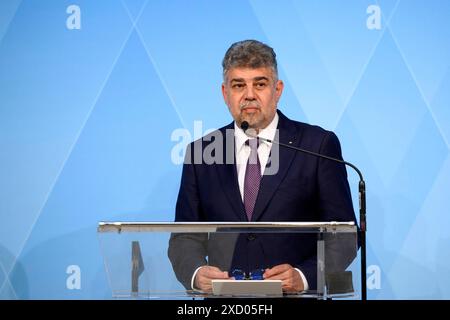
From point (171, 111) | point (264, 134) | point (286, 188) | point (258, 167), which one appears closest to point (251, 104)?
point (264, 134)

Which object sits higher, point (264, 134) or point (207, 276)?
point (264, 134)

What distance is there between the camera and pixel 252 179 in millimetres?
4547

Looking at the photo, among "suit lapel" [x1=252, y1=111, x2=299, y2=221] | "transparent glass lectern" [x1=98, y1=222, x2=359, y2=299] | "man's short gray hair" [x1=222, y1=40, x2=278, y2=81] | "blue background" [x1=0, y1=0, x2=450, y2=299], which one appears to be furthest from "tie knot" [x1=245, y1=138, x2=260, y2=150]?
"transparent glass lectern" [x1=98, y1=222, x2=359, y2=299]

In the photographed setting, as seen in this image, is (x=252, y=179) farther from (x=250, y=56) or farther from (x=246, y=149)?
(x=250, y=56)

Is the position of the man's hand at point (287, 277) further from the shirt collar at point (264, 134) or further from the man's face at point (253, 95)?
the man's face at point (253, 95)

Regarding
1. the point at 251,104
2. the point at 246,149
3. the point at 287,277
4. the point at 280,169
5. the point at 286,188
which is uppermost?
the point at 251,104

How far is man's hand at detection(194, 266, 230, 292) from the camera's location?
3584mm

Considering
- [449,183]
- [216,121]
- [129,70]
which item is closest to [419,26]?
[449,183]

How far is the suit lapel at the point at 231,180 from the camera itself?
4.43 metres

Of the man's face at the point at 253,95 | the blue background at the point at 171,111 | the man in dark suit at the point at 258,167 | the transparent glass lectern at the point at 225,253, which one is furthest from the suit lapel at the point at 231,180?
the transparent glass lectern at the point at 225,253

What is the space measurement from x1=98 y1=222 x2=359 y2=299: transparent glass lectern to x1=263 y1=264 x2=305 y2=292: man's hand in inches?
0.8

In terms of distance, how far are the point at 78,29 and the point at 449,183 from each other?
239cm

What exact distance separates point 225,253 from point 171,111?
192 cm

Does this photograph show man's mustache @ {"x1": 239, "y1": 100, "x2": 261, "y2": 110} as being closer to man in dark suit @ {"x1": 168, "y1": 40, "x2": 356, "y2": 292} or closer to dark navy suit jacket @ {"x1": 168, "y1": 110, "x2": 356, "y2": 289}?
man in dark suit @ {"x1": 168, "y1": 40, "x2": 356, "y2": 292}
